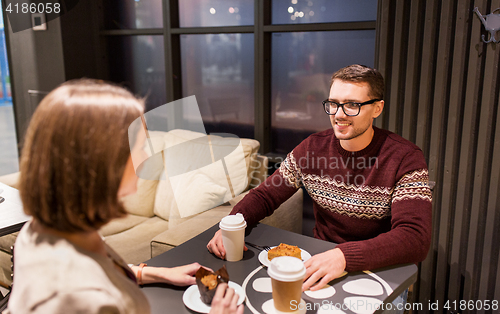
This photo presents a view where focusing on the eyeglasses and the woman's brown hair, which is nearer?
the woman's brown hair

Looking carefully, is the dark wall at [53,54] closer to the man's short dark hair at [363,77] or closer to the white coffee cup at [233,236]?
the man's short dark hair at [363,77]

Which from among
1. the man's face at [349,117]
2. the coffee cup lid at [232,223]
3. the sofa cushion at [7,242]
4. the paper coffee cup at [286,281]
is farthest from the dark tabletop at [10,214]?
the man's face at [349,117]

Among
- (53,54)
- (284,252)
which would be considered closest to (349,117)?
(284,252)

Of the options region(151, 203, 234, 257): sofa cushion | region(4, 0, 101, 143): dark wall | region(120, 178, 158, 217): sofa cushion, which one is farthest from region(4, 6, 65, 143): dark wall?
region(151, 203, 234, 257): sofa cushion

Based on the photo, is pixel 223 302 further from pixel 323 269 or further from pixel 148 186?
pixel 148 186

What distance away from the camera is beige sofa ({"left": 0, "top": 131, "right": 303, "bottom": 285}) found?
83.3 inches

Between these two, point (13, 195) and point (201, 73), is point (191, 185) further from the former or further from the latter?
point (201, 73)

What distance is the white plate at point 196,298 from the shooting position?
0.97 meters

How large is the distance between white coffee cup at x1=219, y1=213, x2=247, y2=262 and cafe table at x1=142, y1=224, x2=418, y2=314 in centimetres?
3

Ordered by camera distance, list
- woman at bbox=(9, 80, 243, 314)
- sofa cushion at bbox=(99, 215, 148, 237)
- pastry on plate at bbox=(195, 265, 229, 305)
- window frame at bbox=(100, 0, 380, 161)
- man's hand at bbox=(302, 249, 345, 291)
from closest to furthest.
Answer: woman at bbox=(9, 80, 243, 314)
pastry on plate at bbox=(195, 265, 229, 305)
man's hand at bbox=(302, 249, 345, 291)
sofa cushion at bbox=(99, 215, 148, 237)
window frame at bbox=(100, 0, 380, 161)

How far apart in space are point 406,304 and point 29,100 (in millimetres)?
3697

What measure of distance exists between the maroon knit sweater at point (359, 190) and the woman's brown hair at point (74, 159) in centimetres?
94

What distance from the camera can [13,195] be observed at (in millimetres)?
2033

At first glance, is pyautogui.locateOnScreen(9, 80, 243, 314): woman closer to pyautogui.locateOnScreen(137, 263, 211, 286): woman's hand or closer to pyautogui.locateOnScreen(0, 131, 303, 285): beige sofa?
pyautogui.locateOnScreen(137, 263, 211, 286): woman's hand
